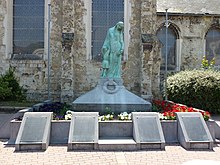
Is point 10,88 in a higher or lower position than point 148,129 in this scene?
higher

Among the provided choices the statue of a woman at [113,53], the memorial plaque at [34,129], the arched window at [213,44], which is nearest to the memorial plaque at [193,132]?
the statue of a woman at [113,53]

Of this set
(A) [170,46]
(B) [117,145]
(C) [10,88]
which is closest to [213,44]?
(A) [170,46]

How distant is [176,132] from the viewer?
840cm

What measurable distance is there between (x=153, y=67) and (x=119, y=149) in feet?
31.2

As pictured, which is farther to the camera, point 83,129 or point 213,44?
point 213,44

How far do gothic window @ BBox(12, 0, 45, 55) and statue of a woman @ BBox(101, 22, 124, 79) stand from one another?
7.48 metres

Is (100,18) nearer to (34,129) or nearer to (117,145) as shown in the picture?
(34,129)

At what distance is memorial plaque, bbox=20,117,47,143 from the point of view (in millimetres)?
7508

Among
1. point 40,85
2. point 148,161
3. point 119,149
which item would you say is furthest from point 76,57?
point 148,161

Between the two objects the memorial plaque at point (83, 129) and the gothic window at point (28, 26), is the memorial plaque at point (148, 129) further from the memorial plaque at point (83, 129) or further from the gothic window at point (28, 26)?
the gothic window at point (28, 26)

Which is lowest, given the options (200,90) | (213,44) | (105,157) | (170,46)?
(105,157)

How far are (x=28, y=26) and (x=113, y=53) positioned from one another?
843cm

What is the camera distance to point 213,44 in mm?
21078

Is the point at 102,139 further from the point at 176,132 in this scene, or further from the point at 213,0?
the point at 213,0
